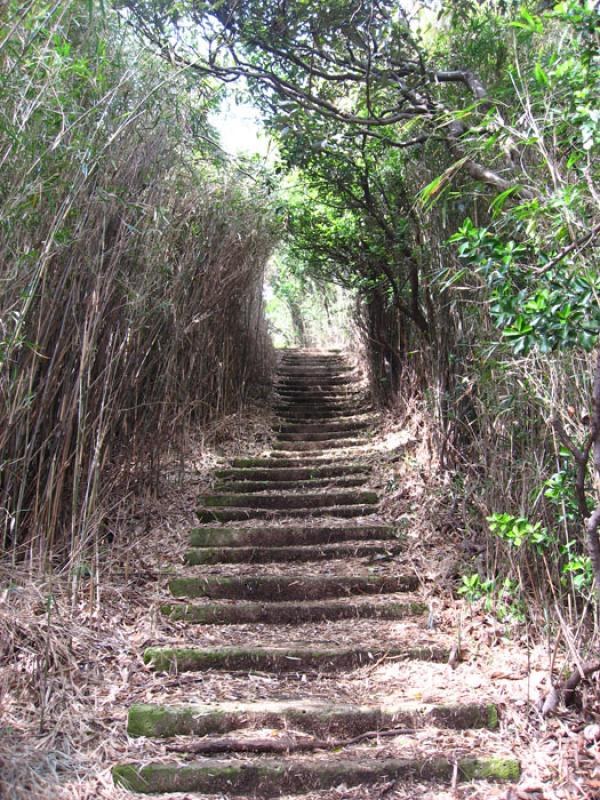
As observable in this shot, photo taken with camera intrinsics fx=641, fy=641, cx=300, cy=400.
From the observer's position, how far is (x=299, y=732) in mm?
2219

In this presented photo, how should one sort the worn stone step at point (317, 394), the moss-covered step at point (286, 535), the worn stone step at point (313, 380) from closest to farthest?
1. the moss-covered step at point (286, 535)
2. the worn stone step at point (317, 394)
3. the worn stone step at point (313, 380)

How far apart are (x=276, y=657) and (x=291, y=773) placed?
646mm

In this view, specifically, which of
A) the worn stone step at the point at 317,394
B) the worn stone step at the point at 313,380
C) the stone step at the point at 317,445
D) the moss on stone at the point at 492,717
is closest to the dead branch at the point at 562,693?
the moss on stone at the point at 492,717

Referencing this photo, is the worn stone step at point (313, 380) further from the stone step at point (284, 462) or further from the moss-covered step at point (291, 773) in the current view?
the moss-covered step at point (291, 773)

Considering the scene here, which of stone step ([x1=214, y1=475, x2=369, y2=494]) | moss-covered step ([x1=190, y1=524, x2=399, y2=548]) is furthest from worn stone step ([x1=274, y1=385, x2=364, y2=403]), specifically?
moss-covered step ([x1=190, y1=524, x2=399, y2=548])

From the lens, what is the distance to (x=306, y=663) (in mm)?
2645

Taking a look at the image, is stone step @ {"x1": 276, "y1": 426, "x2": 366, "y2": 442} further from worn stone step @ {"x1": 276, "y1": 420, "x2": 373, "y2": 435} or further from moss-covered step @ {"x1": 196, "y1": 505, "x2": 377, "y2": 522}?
moss-covered step @ {"x1": 196, "y1": 505, "x2": 377, "y2": 522}

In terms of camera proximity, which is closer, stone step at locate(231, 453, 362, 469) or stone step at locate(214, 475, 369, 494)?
stone step at locate(214, 475, 369, 494)

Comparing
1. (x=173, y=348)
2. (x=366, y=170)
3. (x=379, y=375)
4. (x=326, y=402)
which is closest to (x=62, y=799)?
(x=173, y=348)

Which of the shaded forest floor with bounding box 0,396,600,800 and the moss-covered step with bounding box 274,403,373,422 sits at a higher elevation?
the moss-covered step with bounding box 274,403,373,422

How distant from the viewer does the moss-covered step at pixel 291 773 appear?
77.7 inches

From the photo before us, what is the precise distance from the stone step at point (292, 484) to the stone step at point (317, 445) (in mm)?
785

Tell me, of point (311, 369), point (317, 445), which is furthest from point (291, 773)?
point (311, 369)

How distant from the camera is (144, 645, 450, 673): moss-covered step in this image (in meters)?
2.59
